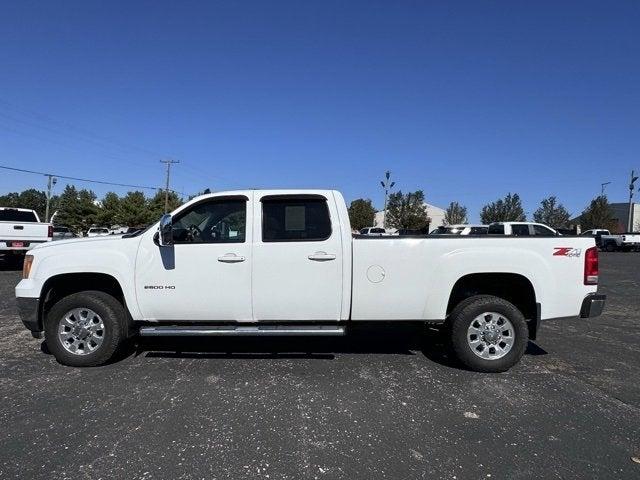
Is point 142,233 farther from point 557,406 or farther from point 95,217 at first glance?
point 95,217

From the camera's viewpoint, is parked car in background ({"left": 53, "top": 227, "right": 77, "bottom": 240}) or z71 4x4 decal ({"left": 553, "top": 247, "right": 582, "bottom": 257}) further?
parked car in background ({"left": 53, "top": 227, "right": 77, "bottom": 240})

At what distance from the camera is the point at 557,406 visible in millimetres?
4227

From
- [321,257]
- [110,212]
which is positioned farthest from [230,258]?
[110,212]

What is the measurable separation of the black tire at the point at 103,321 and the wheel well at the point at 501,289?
3768 millimetres

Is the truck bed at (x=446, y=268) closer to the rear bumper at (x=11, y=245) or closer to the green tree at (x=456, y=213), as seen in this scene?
the rear bumper at (x=11, y=245)

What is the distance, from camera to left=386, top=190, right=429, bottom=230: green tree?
192 ft

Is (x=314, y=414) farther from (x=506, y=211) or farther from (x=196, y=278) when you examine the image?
(x=506, y=211)

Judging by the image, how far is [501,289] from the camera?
17.9 ft

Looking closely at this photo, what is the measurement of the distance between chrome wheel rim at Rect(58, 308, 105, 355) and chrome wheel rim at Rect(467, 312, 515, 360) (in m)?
4.17

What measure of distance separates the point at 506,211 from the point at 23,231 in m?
53.5

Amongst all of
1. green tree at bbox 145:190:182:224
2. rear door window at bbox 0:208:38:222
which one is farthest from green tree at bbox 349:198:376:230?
rear door window at bbox 0:208:38:222

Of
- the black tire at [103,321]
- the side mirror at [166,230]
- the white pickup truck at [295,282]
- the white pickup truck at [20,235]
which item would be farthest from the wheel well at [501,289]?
the white pickup truck at [20,235]

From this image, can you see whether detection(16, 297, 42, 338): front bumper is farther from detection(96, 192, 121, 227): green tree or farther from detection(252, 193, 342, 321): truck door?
detection(96, 192, 121, 227): green tree

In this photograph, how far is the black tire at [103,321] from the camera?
5066 millimetres
